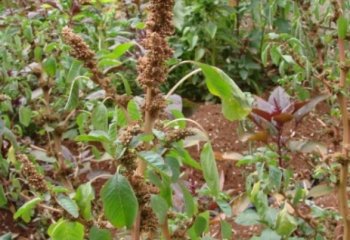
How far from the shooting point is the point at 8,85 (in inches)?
95.0

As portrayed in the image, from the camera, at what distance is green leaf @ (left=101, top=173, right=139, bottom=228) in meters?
1.11

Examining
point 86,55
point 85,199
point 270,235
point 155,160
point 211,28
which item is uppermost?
point 86,55

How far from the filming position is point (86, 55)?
112 cm

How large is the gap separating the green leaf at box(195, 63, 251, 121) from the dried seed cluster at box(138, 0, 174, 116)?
60 millimetres

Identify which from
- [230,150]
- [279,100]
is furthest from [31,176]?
[230,150]

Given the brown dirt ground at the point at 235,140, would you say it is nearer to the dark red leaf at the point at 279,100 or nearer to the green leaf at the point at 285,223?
the dark red leaf at the point at 279,100

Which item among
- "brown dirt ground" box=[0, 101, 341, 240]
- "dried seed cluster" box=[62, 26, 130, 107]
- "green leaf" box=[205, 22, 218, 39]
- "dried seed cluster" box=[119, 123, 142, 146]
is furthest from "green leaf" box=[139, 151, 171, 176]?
"green leaf" box=[205, 22, 218, 39]

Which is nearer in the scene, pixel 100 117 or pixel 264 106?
pixel 100 117

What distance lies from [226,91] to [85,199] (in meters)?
0.32

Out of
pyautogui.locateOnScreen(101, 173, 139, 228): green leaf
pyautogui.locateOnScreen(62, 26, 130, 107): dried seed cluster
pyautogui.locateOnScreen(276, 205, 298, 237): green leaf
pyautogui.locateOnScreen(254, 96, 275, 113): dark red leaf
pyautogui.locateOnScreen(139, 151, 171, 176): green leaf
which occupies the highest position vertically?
pyautogui.locateOnScreen(62, 26, 130, 107): dried seed cluster

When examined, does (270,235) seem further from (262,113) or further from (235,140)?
(235,140)

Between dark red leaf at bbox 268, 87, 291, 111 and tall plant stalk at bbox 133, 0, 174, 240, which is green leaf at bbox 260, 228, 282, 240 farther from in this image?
tall plant stalk at bbox 133, 0, 174, 240

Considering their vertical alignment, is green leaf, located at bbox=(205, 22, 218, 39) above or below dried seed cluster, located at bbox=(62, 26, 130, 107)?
below

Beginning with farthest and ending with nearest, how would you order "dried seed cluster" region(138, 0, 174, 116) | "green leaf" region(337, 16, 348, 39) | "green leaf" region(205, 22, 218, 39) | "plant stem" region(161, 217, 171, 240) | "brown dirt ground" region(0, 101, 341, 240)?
"green leaf" region(205, 22, 218, 39), "brown dirt ground" region(0, 101, 341, 240), "green leaf" region(337, 16, 348, 39), "plant stem" region(161, 217, 171, 240), "dried seed cluster" region(138, 0, 174, 116)
